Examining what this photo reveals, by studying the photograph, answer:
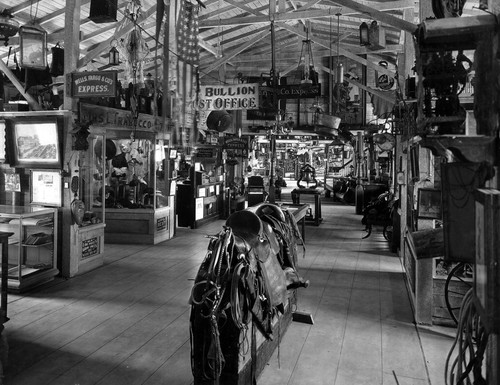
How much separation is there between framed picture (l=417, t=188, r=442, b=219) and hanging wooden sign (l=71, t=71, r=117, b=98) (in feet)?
13.8

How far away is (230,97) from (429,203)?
442 cm

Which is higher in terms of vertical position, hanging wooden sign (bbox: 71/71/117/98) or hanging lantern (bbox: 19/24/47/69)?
hanging lantern (bbox: 19/24/47/69)

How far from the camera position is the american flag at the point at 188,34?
5934mm

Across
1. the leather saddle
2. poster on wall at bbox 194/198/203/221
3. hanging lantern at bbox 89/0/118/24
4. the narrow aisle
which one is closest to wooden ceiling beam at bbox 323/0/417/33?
hanging lantern at bbox 89/0/118/24

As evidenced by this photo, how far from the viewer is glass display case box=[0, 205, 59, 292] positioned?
236 inches

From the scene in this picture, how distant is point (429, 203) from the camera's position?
4.01 m

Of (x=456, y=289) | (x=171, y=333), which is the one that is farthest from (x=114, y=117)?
(x=456, y=289)

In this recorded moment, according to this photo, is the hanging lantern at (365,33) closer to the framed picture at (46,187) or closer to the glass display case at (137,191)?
the glass display case at (137,191)

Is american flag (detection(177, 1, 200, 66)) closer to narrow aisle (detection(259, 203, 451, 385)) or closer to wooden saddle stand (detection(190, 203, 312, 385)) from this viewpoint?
wooden saddle stand (detection(190, 203, 312, 385))

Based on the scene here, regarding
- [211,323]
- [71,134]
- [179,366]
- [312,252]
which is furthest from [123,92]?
[211,323]

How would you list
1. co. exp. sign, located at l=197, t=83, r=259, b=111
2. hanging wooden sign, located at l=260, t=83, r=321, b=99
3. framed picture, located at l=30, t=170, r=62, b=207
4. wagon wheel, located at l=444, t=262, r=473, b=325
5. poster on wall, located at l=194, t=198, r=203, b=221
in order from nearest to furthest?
wagon wheel, located at l=444, t=262, r=473, b=325
framed picture, located at l=30, t=170, r=62, b=207
hanging wooden sign, located at l=260, t=83, r=321, b=99
co. exp. sign, located at l=197, t=83, r=259, b=111
poster on wall, located at l=194, t=198, r=203, b=221

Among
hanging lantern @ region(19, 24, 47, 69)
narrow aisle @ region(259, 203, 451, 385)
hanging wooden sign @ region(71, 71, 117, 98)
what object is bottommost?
narrow aisle @ region(259, 203, 451, 385)

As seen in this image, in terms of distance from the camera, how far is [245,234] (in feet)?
12.1

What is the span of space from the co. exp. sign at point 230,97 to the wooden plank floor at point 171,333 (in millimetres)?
2757
